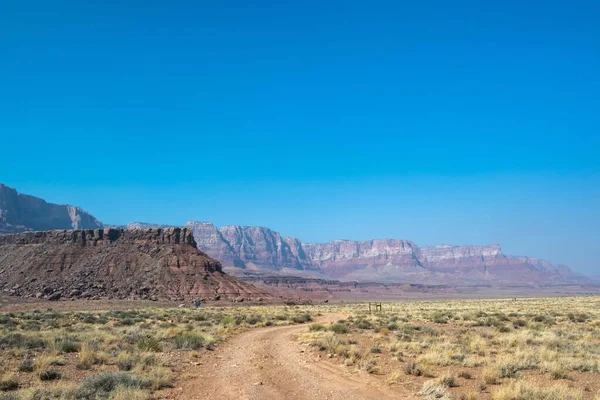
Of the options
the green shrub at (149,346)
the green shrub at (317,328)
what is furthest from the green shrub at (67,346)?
the green shrub at (317,328)

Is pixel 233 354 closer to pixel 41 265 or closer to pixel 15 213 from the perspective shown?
pixel 41 265

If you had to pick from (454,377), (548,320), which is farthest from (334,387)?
(548,320)

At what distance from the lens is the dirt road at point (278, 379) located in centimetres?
1084

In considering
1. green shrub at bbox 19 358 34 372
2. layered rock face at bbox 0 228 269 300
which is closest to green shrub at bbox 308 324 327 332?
green shrub at bbox 19 358 34 372

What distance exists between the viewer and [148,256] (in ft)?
309

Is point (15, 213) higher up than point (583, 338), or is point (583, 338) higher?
point (15, 213)

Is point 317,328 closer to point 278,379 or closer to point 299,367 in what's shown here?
point 299,367

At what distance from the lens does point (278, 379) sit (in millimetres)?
12352

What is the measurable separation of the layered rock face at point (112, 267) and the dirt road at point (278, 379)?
67434mm

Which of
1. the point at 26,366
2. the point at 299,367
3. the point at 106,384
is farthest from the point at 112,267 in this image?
the point at 106,384

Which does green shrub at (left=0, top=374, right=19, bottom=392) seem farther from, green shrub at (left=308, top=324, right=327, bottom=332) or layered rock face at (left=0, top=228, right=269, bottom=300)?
layered rock face at (left=0, top=228, right=269, bottom=300)

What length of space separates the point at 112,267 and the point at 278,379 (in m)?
85.3

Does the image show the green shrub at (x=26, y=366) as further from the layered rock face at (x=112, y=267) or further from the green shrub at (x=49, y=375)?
the layered rock face at (x=112, y=267)

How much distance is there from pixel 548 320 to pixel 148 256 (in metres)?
80.7
